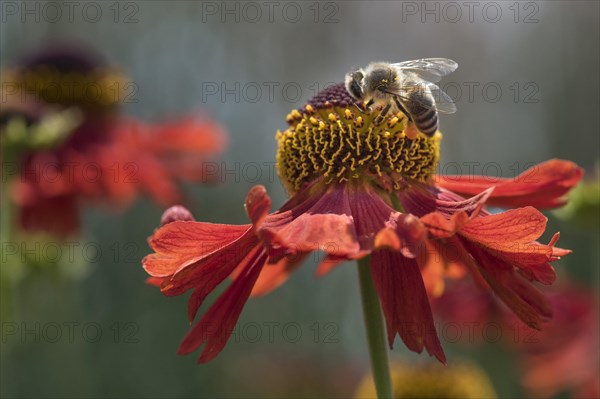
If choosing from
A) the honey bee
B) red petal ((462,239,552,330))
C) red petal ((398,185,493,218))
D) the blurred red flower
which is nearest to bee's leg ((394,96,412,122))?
the honey bee

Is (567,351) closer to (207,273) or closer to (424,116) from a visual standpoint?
(424,116)

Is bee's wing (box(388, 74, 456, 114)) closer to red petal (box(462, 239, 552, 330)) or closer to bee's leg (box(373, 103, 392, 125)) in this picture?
bee's leg (box(373, 103, 392, 125))

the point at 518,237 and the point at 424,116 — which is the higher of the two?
the point at 424,116

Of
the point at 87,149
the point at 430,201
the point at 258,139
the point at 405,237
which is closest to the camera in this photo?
the point at 405,237

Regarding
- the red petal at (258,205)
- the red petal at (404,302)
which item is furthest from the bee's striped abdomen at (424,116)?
the red petal at (258,205)

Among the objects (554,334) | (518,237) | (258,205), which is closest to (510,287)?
(518,237)

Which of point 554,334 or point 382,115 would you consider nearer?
point 382,115

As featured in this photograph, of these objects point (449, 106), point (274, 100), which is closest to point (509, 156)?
point (274, 100)

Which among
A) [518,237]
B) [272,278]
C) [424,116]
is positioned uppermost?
[424,116]

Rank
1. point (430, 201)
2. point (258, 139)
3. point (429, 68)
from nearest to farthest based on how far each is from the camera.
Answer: point (430, 201) → point (429, 68) → point (258, 139)
